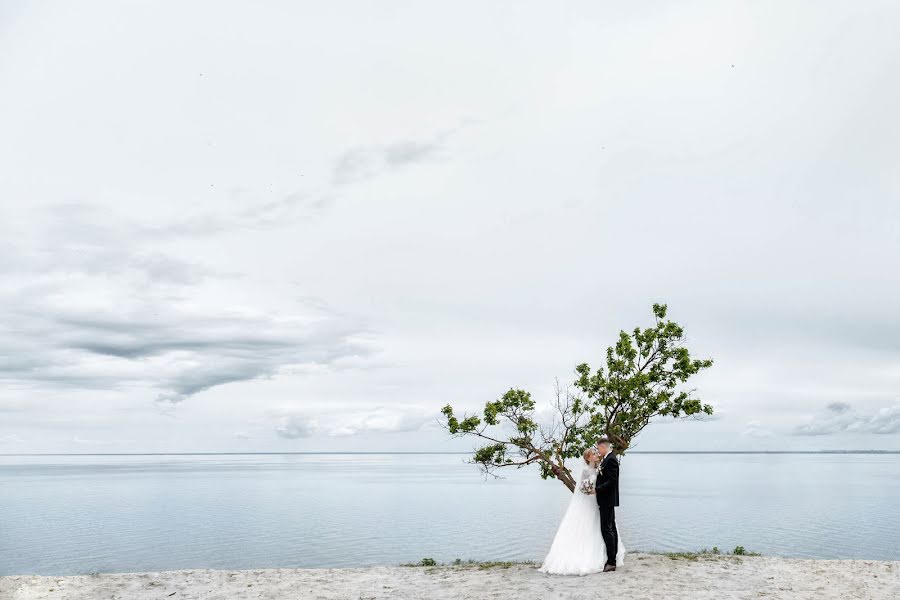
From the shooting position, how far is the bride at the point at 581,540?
1850cm

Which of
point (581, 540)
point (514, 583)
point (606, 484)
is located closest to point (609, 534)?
point (581, 540)

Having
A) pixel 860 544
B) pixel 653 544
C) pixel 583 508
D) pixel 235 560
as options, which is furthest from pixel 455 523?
pixel 583 508

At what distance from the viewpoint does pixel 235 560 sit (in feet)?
143

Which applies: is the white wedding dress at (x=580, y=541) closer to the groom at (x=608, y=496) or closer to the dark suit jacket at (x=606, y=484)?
the groom at (x=608, y=496)

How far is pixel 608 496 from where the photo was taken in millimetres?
18266

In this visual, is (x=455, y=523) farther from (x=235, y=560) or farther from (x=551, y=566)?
(x=551, y=566)

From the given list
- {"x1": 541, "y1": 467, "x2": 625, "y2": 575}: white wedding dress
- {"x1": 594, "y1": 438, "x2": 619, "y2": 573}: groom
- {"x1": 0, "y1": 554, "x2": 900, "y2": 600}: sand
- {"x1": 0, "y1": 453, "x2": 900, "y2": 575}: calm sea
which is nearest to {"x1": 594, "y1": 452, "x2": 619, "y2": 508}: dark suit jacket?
{"x1": 594, "y1": 438, "x2": 619, "y2": 573}: groom

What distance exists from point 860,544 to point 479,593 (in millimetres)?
45703

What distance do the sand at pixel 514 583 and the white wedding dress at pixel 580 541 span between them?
38 centimetres

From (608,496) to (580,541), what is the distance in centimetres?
155

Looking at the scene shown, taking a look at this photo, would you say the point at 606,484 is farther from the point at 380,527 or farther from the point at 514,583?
the point at 380,527

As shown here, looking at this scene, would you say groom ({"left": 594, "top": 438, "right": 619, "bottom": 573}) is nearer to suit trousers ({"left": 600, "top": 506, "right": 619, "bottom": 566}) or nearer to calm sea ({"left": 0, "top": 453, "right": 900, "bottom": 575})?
suit trousers ({"left": 600, "top": 506, "right": 619, "bottom": 566})

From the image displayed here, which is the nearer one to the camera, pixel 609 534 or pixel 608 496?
pixel 608 496

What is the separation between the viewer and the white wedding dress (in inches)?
730
